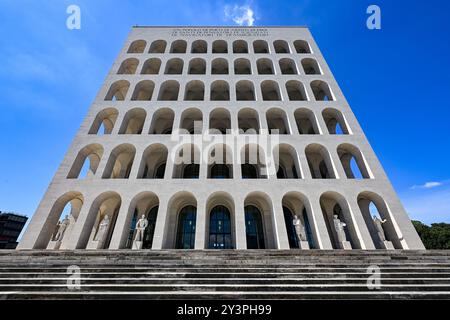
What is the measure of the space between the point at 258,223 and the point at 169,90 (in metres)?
14.8

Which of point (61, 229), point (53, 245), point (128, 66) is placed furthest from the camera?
point (128, 66)

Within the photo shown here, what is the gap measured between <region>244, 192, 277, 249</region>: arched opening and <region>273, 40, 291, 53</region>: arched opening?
17.4 m

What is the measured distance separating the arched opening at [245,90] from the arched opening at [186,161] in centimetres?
791

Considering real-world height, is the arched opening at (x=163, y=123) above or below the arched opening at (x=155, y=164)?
above

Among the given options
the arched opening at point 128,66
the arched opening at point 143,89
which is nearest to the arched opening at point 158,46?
the arched opening at point 128,66

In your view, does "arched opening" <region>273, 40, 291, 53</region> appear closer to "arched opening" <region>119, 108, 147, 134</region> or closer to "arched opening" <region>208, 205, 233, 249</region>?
"arched opening" <region>119, 108, 147, 134</region>

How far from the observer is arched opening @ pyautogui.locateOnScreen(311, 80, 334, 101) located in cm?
1934

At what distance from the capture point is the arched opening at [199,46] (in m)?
23.8

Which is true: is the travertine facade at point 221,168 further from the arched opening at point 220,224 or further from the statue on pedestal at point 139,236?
the statue on pedestal at point 139,236

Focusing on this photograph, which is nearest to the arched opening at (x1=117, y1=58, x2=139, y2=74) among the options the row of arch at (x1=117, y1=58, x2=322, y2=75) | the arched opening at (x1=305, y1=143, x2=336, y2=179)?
the row of arch at (x1=117, y1=58, x2=322, y2=75)

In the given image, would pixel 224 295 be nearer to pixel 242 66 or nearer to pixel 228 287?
pixel 228 287

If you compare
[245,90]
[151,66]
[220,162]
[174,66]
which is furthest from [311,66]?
[151,66]

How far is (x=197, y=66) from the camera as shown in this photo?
73.8 feet
